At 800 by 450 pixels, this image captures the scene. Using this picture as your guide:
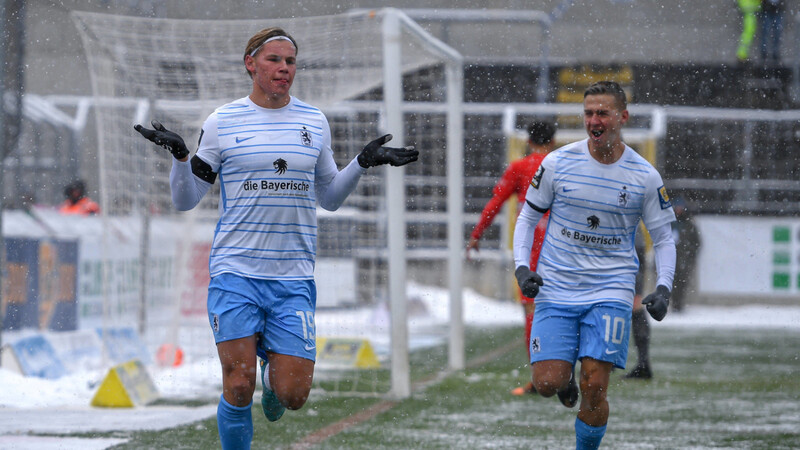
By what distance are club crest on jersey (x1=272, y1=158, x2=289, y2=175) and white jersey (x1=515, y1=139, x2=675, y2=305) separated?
133 cm

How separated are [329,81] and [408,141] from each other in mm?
6529

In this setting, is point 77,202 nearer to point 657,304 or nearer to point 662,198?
point 662,198

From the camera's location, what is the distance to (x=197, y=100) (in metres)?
10.9

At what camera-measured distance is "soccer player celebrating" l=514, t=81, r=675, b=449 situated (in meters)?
5.62

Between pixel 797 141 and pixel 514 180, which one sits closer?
pixel 514 180

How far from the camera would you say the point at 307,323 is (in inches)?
202

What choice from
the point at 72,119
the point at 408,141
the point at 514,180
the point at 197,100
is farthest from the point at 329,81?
the point at 72,119

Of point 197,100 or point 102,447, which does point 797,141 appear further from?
point 102,447

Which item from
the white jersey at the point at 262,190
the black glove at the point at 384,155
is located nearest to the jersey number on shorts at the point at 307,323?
the white jersey at the point at 262,190

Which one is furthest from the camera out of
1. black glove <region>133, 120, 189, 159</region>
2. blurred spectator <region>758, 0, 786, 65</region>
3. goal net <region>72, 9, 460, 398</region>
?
blurred spectator <region>758, 0, 786, 65</region>

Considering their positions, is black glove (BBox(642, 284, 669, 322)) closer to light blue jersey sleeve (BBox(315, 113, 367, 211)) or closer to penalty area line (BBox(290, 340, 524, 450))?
light blue jersey sleeve (BBox(315, 113, 367, 211))

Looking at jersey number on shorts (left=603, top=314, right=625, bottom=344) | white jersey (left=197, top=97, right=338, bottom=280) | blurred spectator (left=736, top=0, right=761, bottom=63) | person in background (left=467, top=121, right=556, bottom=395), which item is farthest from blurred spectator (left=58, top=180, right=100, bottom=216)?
blurred spectator (left=736, top=0, right=761, bottom=63)

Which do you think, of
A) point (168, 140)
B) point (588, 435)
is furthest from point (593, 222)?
point (168, 140)

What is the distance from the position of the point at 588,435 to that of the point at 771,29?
17.3 m
